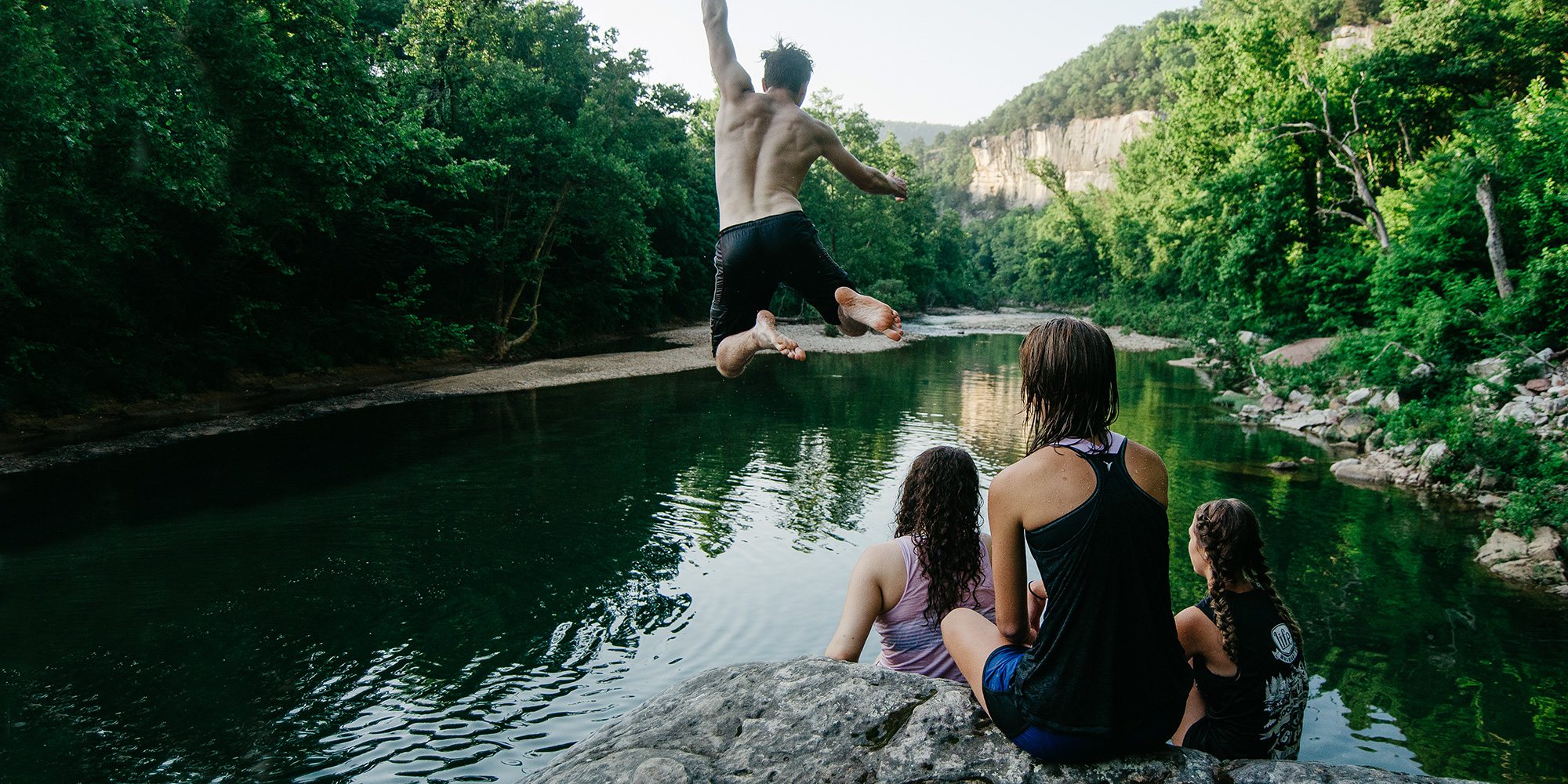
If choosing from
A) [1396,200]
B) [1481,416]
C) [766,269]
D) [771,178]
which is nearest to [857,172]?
[771,178]

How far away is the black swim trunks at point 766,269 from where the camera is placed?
3875mm

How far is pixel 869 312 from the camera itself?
153 inches

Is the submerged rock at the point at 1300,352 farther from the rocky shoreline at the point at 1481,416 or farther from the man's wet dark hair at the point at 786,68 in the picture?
the man's wet dark hair at the point at 786,68

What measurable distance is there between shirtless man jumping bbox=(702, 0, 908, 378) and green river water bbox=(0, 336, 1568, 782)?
3.26 m

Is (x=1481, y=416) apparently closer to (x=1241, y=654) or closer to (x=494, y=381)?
(x=1241, y=654)

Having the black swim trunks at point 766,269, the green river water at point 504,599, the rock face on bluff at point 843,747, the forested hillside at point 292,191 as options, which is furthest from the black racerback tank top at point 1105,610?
the forested hillside at point 292,191

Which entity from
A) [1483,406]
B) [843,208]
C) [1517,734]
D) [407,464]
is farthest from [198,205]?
[843,208]

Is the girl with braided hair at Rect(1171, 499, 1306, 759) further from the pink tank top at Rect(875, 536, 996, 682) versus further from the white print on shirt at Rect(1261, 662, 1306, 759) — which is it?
the pink tank top at Rect(875, 536, 996, 682)

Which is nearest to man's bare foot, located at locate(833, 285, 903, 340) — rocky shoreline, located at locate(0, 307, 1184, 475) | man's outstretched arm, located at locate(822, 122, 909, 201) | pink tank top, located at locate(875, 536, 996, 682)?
man's outstretched arm, located at locate(822, 122, 909, 201)

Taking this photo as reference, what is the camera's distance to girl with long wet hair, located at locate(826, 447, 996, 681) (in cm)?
333

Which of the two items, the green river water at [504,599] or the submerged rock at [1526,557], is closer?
the green river water at [504,599]

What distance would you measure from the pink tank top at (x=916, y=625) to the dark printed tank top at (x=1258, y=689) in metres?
0.89

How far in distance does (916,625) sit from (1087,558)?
1342 millimetres

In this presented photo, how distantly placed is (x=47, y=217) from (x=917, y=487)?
13.4 meters
